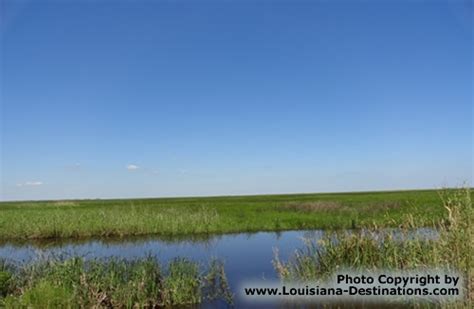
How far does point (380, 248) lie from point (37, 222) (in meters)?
→ 23.1

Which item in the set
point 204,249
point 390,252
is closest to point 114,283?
point 390,252

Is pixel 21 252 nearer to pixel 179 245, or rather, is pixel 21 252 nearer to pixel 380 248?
pixel 179 245

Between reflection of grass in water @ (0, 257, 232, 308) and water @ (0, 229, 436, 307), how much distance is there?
2.55 metres

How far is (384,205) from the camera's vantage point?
34.8 m

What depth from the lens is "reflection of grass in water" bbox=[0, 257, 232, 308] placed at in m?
9.25

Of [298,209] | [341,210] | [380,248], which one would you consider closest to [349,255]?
[380,248]

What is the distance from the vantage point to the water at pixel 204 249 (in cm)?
1550

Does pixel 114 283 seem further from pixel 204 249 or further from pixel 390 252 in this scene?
pixel 204 249

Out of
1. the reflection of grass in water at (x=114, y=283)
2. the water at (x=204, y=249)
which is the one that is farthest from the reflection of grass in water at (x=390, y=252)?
the water at (x=204, y=249)

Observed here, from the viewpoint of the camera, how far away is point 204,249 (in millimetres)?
19984

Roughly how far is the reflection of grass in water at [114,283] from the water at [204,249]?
2554mm

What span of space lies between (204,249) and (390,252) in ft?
37.8

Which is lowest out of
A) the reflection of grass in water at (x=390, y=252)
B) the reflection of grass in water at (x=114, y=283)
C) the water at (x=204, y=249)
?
the water at (x=204, y=249)

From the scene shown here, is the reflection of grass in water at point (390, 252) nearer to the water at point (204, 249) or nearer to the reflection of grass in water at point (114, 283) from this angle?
the reflection of grass in water at point (114, 283)
